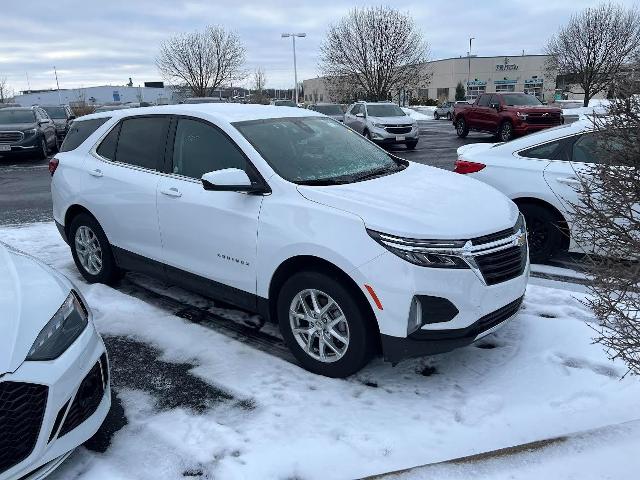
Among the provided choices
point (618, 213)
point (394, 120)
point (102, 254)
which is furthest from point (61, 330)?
point (394, 120)

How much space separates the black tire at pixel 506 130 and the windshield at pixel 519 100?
2.38 ft

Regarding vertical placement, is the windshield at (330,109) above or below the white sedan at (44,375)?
above

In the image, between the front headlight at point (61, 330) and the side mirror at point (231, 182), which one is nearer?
the front headlight at point (61, 330)

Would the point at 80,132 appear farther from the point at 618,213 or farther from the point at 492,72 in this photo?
the point at 492,72

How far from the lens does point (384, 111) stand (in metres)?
19.6

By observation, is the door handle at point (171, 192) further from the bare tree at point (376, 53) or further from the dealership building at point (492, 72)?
the dealership building at point (492, 72)

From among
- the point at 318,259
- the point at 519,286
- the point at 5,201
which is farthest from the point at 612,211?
the point at 5,201

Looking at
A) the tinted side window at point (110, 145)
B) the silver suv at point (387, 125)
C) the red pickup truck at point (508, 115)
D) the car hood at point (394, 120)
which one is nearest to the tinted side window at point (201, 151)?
the tinted side window at point (110, 145)

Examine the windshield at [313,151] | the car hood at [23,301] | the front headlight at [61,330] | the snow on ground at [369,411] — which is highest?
the windshield at [313,151]

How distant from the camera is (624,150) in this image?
2529mm

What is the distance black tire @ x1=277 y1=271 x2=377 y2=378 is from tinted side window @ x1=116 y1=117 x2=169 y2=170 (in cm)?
172

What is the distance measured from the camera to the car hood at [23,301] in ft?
7.75

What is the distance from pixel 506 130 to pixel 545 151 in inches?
585

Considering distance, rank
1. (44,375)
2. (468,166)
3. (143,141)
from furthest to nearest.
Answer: (468,166), (143,141), (44,375)
